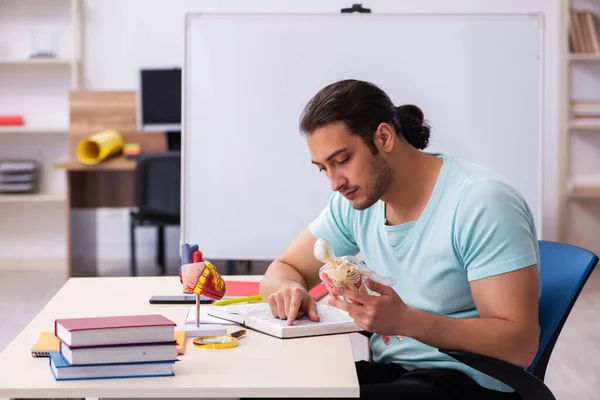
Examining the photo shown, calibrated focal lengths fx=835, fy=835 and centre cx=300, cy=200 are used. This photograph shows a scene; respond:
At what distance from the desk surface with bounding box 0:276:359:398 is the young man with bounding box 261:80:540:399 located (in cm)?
10

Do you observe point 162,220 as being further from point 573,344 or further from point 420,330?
point 420,330

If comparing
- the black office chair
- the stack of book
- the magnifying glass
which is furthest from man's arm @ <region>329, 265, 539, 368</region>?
the black office chair

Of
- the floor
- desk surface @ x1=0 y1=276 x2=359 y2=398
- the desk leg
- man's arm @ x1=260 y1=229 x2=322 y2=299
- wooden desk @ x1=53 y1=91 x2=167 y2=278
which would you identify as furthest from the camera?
wooden desk @ x1=53 y1=91 x2=167 y2=278

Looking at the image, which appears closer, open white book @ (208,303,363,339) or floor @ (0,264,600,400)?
open white book @ (208,303,363,339)

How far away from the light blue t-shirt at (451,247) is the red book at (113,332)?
57 cm

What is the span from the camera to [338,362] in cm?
138

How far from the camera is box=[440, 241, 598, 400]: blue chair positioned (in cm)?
146

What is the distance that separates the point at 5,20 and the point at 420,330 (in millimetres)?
4749

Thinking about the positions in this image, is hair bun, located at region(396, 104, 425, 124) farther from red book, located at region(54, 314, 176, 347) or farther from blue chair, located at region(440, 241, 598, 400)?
red book, located at region(54, 314, 176, 347)

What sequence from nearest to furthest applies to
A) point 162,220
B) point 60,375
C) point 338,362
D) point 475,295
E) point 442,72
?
point 60,375 → point 338,362 → point 475,295 → point 442,72 → point 162,220

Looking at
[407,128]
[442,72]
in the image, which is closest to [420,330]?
[407,128]

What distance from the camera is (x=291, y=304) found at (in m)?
1.59

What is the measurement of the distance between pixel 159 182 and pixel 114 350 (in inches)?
135

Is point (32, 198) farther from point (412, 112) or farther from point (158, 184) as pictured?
point (412, 112)
